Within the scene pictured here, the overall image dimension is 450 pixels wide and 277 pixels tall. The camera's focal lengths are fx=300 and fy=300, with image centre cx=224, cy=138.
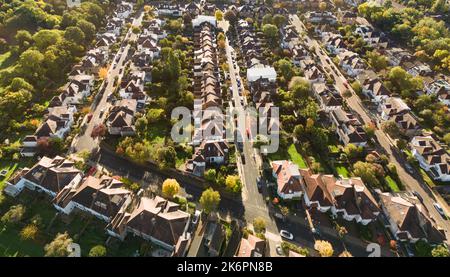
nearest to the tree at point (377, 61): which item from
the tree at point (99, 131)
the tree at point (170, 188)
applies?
the tree at point (170, 188)

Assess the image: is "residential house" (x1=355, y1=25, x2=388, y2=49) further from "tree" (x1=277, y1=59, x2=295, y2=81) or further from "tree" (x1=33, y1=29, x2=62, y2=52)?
"tree" (x1=33, y1=29, x2=62, y2=52)

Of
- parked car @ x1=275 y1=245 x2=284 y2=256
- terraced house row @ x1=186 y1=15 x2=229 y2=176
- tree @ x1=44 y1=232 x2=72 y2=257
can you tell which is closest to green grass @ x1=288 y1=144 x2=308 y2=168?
terraced house row @ x1=186 y1=15 x2=229 y2=176

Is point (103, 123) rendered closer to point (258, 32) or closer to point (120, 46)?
point (120, 46)

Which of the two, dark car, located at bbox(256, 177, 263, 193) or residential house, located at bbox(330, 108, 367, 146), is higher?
residential house, located at bbox(330, 108, 367, 146)

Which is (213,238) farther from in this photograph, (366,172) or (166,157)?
(366,172)

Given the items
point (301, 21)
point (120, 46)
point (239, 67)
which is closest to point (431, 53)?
point (301, 21)

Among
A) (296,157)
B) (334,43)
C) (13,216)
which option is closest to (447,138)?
(296,157)
